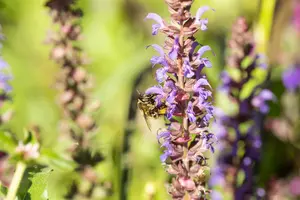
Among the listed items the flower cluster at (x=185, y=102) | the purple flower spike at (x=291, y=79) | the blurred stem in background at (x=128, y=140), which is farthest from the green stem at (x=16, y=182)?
the purple flower spike at (x=291, y=79)

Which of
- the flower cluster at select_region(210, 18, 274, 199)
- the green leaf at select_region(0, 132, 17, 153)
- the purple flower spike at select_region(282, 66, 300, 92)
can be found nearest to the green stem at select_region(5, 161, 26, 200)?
the green leaf at select_region(0, 132, 17, 153)

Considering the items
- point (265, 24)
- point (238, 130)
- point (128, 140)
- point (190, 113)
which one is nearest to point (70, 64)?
point (128, 140)

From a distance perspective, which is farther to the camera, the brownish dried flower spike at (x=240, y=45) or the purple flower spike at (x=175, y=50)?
the brownish dried flower spike at (x=240, y=45)

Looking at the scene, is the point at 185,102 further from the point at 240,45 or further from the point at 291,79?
the point at 291,79

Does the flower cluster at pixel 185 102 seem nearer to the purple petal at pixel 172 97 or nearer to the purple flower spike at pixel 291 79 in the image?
the purple petal at pixel 172 97

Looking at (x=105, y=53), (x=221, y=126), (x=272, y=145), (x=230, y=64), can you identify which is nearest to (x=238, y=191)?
(x=221, y=126)

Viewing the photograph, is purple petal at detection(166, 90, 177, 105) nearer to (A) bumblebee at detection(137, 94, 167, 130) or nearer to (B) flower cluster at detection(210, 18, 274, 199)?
(A) bumblebee at detection(137, 94, 167, 130)
